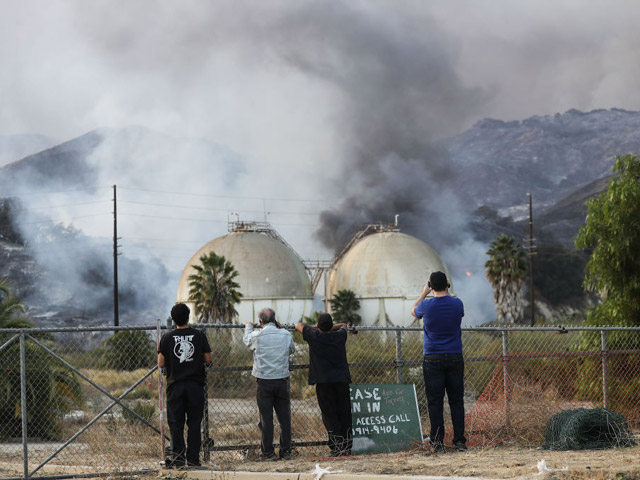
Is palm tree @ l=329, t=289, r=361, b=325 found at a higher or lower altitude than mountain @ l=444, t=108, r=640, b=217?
lower

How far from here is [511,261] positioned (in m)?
64.3

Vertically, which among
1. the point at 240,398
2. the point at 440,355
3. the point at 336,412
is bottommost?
the point at 240,398

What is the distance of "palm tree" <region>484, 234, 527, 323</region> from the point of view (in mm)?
64438

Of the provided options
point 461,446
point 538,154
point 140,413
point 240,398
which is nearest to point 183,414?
point 461,446

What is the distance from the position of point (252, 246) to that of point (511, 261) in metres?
19.9

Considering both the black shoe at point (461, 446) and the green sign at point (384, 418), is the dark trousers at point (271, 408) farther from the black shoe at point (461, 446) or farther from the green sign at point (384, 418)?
the black shoe at point (461, 446)

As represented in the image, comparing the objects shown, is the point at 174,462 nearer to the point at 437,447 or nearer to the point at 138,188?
the point at 437,447

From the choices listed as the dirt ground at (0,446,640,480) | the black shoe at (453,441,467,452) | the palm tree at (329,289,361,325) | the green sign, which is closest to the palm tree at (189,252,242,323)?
the palm tree at (329,289,361,325)

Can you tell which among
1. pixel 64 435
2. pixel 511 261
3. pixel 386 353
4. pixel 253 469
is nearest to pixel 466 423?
pixel 253 469

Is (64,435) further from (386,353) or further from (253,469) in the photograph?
(386,353)

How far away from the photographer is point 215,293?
168ft

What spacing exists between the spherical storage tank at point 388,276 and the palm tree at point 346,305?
0.47 m

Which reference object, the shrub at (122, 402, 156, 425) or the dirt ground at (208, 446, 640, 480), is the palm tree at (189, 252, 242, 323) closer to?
the shrub at (122, 402, 156, 425)

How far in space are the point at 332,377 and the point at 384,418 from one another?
1.04 metres
